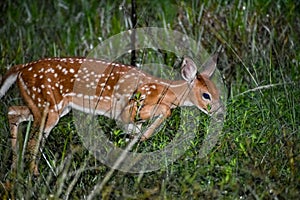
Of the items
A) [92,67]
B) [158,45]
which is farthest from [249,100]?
[158,45]

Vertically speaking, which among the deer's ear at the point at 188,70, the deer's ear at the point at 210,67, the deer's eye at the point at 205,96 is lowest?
the deer's eye at the point at 205,96

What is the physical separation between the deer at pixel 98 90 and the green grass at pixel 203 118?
0.12 meters

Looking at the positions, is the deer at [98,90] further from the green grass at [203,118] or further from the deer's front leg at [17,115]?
the green grass at [203,118]

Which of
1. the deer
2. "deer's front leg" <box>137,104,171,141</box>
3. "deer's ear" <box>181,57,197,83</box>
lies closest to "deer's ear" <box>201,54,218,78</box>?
the deer

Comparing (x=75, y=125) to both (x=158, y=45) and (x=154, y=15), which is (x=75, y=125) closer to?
(x=158, y=45)

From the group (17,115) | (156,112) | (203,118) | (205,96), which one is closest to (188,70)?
(205,96)

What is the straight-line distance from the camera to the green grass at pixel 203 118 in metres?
3.31

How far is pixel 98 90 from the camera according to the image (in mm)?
4355

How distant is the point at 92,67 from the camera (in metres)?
4.39

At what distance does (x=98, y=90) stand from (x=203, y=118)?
730mm

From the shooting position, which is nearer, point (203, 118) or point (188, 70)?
point (203, 118)

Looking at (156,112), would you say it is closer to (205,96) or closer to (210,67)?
(205,96)

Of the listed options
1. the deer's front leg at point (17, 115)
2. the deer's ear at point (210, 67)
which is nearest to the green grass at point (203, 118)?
the deer's front leg at point (17, 115)

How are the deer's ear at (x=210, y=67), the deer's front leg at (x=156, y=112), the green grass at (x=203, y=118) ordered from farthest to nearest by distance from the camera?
the deer's ear at (x=210, y=67)
the deer's front leg at (x=156, y=112)
the green grass at (x=203, y=118)
